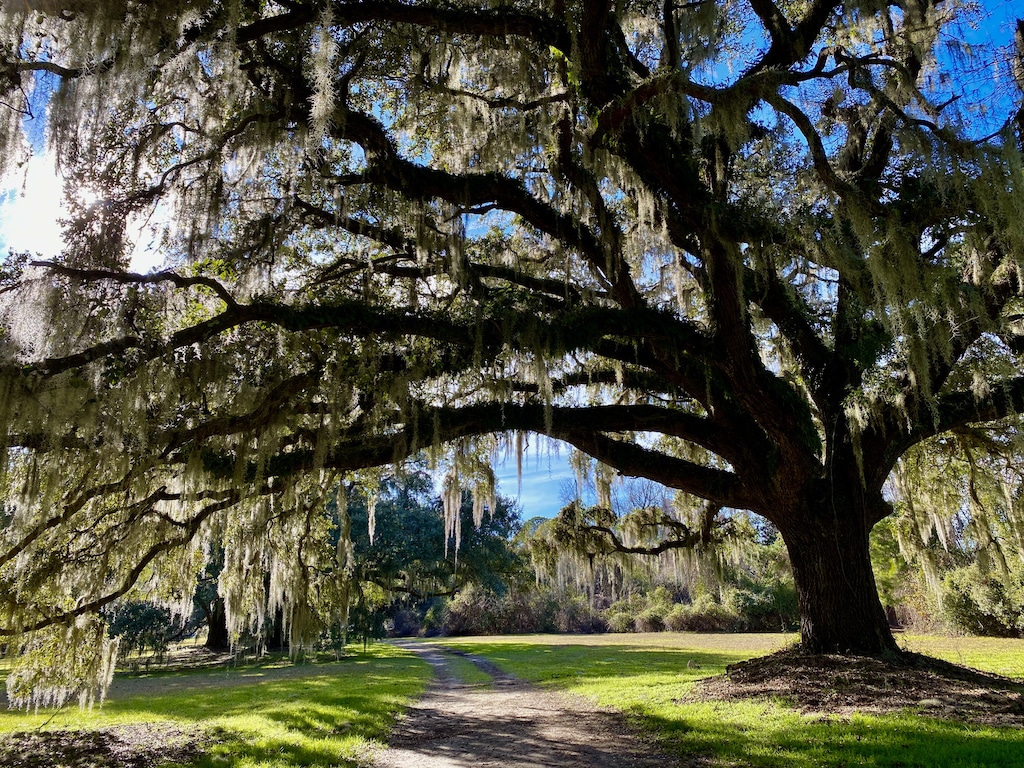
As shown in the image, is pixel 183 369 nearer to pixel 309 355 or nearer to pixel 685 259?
pixel 309 355

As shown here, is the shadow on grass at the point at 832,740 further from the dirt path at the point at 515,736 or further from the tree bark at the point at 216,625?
the tree bark at the point at 216,625

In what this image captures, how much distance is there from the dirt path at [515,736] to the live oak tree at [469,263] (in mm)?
2665

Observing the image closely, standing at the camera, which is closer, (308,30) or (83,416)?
(83,416)

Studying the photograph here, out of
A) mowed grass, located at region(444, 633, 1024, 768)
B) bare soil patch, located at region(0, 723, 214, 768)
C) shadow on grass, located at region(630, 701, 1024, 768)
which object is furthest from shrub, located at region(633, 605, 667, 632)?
bare soil patch, located at region(0, 723, 214, 768)

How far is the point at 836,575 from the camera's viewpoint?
21.7ft

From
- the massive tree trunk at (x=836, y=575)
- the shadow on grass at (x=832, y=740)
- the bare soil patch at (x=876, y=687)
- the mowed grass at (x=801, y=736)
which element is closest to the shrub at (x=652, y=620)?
the mowed grass at (x=801, y=736)

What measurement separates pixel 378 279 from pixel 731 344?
4.27 meters

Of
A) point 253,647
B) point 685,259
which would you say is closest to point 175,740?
point 685,259

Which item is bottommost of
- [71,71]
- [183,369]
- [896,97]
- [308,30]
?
[183,369]

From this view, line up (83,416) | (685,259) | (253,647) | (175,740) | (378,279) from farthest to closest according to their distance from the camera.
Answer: (253,647)
(378,279)
(685,259)
(175,740)
(83,416)

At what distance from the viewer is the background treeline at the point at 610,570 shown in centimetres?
950

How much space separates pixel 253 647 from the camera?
2017cm

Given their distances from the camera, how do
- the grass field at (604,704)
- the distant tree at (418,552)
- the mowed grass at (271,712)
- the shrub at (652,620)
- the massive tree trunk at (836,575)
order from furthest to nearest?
1. the shrub at (652,620)
2. the distant tree at (418,552)
3. the massive tree trunk at (836,575)
4. the mowed grass at (271,712)
5. the grass field at (604,704)

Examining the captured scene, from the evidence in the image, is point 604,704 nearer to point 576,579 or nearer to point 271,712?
point 576,579
